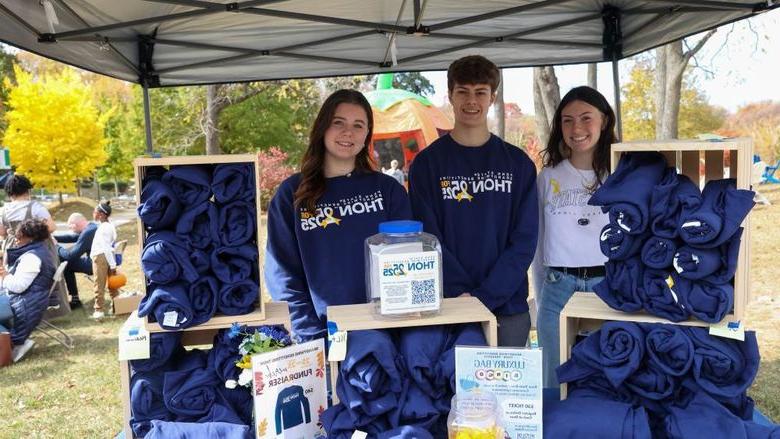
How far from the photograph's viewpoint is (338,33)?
3766 mm

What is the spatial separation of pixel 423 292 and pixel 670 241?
27.4 inches

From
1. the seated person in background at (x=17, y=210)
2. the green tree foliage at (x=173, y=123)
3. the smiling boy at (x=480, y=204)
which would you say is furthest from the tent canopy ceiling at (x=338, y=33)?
the green tree foliage at (x=173, y=123)

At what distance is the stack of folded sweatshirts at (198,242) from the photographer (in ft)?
6.25

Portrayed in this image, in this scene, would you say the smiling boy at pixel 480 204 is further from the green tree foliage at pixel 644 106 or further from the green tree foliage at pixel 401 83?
the green tree foliage at pixel 644 106

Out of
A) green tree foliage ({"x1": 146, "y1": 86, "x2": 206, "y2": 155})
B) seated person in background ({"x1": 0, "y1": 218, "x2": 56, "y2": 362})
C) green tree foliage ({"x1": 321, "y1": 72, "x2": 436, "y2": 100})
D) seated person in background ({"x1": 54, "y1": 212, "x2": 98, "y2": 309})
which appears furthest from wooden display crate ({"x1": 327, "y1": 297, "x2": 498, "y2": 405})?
green tree foliage ({"x1": 146, "y1": 86, "x2": 206, "y2": 155})

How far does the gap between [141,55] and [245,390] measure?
102 inches

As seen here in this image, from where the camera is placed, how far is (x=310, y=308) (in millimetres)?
2295

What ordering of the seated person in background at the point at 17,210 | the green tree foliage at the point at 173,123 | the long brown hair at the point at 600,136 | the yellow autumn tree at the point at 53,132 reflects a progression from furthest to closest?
the yellow autumn tree at the point at 53,132
the green tree foliage at the point at 173,123
the seated person in background at the point at 17,210
the long brown hair at the point at 600,136

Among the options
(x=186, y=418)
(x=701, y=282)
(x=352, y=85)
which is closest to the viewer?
(x=701, y=282)

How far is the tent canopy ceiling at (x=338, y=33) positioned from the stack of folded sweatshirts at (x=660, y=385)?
184 cm

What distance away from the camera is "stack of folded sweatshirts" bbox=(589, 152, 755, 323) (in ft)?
5.56

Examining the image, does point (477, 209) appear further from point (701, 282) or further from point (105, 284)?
point (105, 284)

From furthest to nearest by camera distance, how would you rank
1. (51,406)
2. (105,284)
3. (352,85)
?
(352,85) < (105,284) < (51,406)

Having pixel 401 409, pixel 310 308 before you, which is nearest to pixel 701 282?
pixel 401 409
